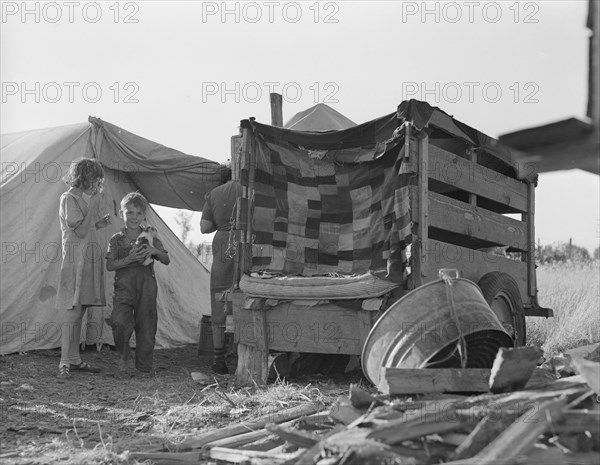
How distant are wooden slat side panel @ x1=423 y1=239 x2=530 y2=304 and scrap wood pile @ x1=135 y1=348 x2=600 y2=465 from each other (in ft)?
5.85

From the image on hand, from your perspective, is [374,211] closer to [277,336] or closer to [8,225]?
[277,336]

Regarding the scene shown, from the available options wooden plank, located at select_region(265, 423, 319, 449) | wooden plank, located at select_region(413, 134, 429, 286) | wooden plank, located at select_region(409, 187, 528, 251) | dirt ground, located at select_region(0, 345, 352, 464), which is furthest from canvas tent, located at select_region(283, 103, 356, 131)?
wooden plank, located at select_region(265, 423, 319, 449)

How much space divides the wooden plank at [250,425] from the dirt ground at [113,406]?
10 cm

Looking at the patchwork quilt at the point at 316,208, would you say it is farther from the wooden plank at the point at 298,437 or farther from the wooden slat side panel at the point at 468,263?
the wooden plank at the point at 298,437

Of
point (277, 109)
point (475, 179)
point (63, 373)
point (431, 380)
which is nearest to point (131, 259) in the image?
point (63, 373)

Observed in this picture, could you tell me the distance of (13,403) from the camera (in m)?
4.66

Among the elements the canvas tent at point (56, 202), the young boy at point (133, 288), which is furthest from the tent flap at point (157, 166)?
the young boy at point (133, 288)

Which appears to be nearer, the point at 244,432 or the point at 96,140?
the point at 244,432

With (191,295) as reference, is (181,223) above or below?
above

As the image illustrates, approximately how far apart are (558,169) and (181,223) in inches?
843

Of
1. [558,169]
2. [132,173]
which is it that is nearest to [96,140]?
[132,173]

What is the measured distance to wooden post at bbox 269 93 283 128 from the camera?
24.3ft

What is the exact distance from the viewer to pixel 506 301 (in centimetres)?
602

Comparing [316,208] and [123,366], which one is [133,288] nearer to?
[123,366]
